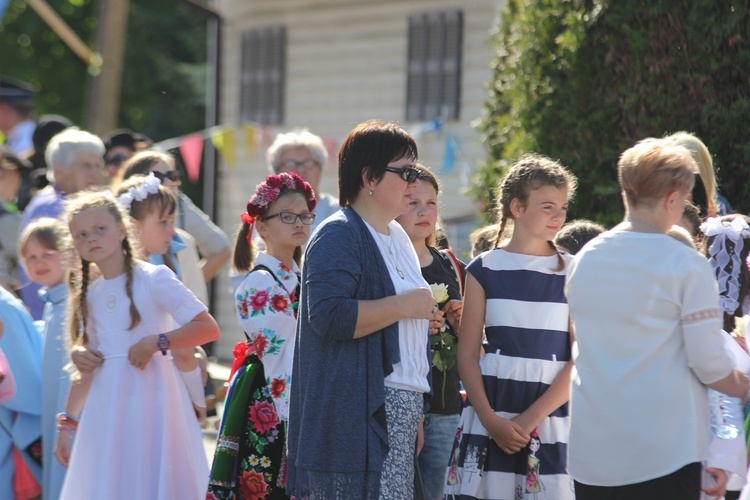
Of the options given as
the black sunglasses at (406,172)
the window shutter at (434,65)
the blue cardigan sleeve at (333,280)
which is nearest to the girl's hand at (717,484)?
the blue cardigan sleeve at (333,280)

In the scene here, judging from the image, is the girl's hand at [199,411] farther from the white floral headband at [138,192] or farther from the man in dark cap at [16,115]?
the man in dark cap at [16,115]

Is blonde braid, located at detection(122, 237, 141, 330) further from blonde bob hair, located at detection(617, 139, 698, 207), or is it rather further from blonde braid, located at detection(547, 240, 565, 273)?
blonde bob hair, located at detection(617, 139, 698, 207)

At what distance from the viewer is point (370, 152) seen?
3.67 metres

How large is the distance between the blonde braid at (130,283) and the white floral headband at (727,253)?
102 inches

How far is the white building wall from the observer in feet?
43.3

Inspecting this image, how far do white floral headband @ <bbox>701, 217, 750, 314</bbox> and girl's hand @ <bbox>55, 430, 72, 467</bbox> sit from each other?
310cm

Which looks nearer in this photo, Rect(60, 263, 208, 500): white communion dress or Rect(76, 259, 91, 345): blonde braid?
Rect(60, 263, 208, 500): white communion dress

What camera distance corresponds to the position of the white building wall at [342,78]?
43.3 feet

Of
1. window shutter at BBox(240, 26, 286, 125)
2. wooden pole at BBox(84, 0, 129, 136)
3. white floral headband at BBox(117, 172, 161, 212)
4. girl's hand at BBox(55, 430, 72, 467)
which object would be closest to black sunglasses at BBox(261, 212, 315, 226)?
white floral headband at BBox(117, 172, 161, 212)

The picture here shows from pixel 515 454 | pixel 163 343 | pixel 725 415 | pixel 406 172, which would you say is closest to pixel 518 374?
pixel 515 454

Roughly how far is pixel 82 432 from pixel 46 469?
0.78 m

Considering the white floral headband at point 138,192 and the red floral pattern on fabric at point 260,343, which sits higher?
the white floral headband at point 138,192

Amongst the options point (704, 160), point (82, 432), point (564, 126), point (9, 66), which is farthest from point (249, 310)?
point (9, 66)

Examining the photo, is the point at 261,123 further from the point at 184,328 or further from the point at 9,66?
the point at 9,66
